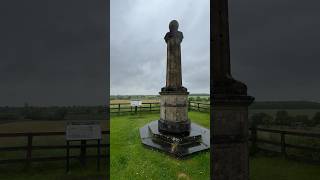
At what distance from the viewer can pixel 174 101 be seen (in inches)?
283

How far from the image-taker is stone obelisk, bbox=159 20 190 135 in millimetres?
6852

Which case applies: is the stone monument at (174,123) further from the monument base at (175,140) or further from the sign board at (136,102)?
the sign board at (136,102)

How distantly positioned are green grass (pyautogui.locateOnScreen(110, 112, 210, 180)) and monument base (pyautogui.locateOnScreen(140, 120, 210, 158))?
175 mm

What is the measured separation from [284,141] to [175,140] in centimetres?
420

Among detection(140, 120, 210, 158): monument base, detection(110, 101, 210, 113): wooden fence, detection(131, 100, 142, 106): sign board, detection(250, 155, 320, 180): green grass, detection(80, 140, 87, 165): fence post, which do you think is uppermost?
detection(131, 100, 142, 106): sign board

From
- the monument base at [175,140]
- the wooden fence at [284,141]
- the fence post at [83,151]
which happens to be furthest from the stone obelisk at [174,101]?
the wooden fence at [284,141]

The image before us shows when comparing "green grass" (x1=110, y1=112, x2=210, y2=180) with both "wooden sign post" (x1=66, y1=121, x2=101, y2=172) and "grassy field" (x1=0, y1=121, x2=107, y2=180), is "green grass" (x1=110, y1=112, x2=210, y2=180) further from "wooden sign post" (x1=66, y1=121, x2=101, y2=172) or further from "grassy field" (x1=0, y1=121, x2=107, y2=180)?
"grassy field" (x1=0, y1=121, x2=107, y2=180)

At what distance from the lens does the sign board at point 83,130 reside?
705 centimetres

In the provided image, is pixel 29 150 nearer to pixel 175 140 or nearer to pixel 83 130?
pixel 83 130

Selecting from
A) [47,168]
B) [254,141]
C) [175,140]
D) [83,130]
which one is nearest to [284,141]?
[254,141]

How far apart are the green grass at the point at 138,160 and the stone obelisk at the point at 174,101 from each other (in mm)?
1068

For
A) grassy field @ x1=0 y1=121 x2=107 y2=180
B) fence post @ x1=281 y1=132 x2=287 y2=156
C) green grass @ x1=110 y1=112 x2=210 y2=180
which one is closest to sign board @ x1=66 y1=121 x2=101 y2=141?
grassy field @ x1=0 y1=121 x2=107 y2=180

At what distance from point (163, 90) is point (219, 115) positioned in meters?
2.75

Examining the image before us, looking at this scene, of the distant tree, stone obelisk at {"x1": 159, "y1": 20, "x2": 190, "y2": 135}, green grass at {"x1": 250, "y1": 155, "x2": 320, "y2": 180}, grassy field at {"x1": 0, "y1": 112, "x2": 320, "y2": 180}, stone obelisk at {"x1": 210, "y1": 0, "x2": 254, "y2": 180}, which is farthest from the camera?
the distant tree
